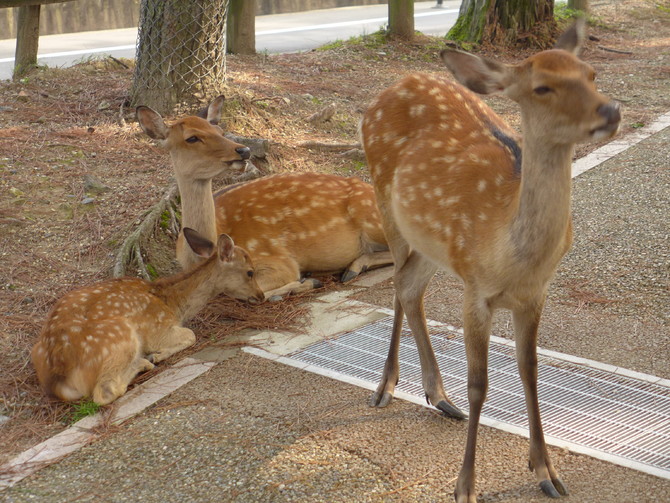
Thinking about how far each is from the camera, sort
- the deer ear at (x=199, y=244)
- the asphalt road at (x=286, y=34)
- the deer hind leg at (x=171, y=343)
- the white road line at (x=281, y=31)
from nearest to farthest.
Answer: the deer hind leg at (x=171, y=343), the deer ear at (x=199, y=244), the white road line at (x=281, y=31), the asphalt road at (x=286, y=34)

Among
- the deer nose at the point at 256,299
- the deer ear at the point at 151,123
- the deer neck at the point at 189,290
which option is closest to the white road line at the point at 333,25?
the deer ear at the point at 151,123

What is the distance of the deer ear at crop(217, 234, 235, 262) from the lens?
5746mm

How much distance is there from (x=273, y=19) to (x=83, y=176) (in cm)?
1313

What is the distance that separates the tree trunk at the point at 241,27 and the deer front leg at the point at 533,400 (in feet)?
24.7

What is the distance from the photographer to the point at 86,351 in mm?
4770

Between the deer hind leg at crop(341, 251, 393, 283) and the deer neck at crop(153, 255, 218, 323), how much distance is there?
41.5 inches

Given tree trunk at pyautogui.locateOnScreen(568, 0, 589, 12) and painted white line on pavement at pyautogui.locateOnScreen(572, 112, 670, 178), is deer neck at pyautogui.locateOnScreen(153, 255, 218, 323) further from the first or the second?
tree trunk at pyautogui.locateOnScreen(568, 0, 589, 12)

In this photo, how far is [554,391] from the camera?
471cm

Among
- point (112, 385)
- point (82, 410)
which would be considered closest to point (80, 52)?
point (112, 385)

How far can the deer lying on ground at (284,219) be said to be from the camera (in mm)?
5879

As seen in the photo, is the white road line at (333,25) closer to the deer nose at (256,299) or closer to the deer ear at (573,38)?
the deer nose at (256,299)

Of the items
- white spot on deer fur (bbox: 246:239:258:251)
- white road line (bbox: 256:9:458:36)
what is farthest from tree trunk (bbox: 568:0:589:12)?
white spot on deer fur (bbox: 246:239:258:251)

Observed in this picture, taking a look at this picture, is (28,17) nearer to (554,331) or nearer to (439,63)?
(439,63)

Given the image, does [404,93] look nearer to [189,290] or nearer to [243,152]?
[243,152]
